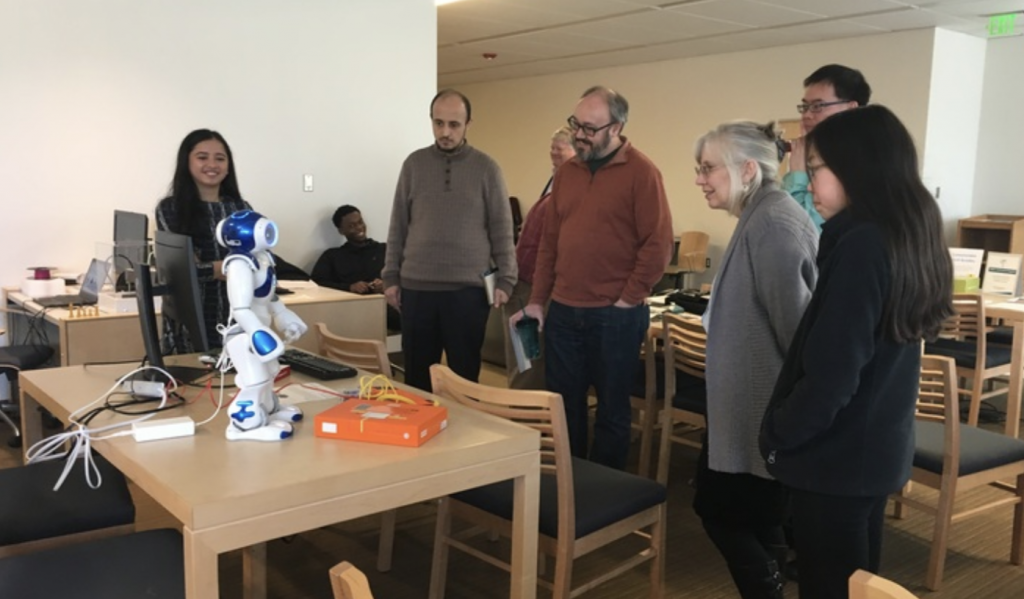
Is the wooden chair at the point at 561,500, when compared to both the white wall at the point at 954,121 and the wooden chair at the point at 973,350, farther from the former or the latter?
the white wall at the point at 954,121

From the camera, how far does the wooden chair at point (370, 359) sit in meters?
2.50

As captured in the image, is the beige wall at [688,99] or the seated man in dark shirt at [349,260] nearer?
the seated man in dark shirt at [349,260]

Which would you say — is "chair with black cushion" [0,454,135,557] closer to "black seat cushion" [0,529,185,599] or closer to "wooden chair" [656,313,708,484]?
"black seat cushion" [0,529,185,599]

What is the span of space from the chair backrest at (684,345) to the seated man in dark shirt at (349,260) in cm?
230

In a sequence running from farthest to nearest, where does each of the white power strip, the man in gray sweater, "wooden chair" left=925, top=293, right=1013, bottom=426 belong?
"wooden chair" left=925, top=293, right=1013, bottom=426 → the man in gray sweater → the white power strip

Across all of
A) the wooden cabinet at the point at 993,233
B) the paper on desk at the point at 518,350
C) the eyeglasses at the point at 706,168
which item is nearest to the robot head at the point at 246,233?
the eyeglasses at the point at 706,168

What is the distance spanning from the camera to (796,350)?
1.61 meters

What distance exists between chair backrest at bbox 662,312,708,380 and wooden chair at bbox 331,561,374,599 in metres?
2.23

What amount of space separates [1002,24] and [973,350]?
9.96ft

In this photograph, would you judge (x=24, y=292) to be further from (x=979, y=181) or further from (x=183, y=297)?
(x=979, y=181)

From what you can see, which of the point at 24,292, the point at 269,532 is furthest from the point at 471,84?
the point at 269,532

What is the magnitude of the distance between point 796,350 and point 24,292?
3760mm

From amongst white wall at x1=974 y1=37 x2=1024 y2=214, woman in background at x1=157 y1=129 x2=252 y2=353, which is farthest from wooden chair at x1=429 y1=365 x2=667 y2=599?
white wall at x1=974 y1=37 x2=1024 y2=214

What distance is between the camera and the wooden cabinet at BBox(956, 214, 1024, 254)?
614cm
